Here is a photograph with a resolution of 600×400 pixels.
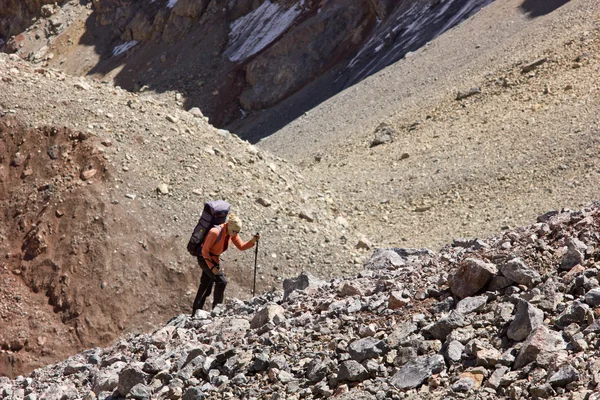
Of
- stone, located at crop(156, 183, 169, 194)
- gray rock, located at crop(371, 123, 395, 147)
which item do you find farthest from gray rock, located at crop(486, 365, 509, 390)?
gray rock, located at crop(371, 123, 395, 147)

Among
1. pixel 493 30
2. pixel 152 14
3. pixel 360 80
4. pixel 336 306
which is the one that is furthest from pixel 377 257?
pixel 152 14

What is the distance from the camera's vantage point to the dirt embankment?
45.9ft

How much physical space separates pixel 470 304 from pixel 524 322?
36.6 inches

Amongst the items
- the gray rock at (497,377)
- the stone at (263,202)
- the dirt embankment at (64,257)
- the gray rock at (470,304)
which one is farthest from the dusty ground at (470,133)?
the gray rock at (497,377)

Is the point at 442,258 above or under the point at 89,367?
under

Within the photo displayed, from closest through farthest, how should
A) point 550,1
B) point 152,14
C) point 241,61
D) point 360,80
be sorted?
1. point 550,1
2. point 360,80
3. point 241,61
4. point 152,14

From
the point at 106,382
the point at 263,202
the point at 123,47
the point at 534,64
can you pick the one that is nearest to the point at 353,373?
the point at 106,382

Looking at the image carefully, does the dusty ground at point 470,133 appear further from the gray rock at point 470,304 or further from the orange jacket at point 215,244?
the gray rock at point 470,304

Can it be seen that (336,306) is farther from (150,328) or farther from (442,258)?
(150,328)

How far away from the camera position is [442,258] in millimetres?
10203

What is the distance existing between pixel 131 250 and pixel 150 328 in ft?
5.31

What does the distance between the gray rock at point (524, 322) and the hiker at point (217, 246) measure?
197 inches

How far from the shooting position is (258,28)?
45.0 meters

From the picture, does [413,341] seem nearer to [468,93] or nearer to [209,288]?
[209,288]
